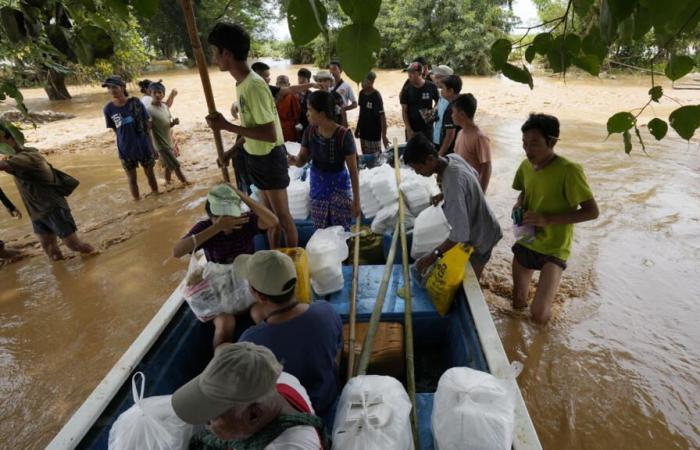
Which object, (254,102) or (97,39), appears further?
(254,102)

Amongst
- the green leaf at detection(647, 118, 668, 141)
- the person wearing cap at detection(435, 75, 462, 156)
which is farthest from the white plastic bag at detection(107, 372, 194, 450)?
the person wearing cap at detection(435, 75, 462, 156)

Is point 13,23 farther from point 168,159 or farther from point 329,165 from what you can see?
point 168,159

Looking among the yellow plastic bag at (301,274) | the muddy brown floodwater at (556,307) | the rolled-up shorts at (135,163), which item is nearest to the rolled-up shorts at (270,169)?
the yellow plastic bag at (301,274)

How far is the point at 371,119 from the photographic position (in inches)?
227

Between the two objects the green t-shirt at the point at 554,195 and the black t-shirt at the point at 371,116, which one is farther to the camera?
the black t-shirt at the point at 371,116

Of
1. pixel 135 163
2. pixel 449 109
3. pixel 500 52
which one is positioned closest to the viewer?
pixel 500 52

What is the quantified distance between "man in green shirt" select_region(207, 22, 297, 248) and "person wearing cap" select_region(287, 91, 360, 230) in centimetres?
35

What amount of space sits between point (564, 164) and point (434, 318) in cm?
130

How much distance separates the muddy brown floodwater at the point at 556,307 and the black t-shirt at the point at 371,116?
7.36ft

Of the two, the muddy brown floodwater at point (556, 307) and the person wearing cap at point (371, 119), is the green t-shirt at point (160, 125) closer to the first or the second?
the muddy brown floodwater at point (556, 307)

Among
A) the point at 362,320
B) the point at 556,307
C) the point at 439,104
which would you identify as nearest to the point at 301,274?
the point at 362,320

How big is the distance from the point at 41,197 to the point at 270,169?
2.52m

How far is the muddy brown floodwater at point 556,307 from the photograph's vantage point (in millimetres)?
2764

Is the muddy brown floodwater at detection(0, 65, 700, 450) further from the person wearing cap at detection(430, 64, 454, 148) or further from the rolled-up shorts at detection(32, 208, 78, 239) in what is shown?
the person wearing cap at detection(430, 64, 454, 148)
